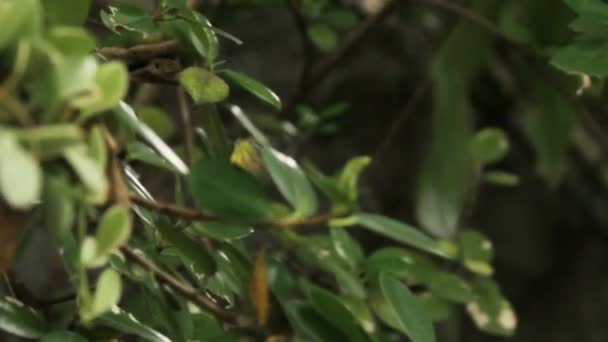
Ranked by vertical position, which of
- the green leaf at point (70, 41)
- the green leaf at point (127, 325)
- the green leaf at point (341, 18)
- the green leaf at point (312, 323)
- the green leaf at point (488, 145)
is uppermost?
the green leaf at point (70, 41)

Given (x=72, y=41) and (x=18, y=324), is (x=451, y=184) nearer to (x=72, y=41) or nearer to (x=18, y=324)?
(x=18, y=324)

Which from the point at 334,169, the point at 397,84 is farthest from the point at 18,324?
the point at 397,84

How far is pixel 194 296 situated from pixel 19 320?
80 mm

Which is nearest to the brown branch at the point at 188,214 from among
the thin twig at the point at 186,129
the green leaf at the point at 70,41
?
the green leaf at the point at 70,41

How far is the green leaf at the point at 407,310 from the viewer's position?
0.44 metres

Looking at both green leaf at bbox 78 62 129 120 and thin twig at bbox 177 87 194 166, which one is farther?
thin twig at bbox 177 87 194 166

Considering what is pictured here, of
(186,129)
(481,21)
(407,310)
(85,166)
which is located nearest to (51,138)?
(85,166)

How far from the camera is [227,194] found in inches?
14.6

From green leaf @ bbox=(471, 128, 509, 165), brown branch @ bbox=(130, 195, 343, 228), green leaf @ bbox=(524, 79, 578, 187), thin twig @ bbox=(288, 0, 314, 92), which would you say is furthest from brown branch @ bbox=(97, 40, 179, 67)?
green leaf @ bbox=(524, 79, 578, 187)

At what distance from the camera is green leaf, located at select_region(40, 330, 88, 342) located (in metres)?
0.41

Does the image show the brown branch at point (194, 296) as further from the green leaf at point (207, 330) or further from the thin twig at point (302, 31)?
the thin twig at point (302, 31)

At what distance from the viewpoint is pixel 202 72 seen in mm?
443

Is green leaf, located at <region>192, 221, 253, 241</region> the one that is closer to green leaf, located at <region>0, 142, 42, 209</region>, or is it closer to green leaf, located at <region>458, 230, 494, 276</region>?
green leaf, located at <region>0, 142, 42, 209</region>

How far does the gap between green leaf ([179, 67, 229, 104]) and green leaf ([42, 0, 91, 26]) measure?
0.10 meters
